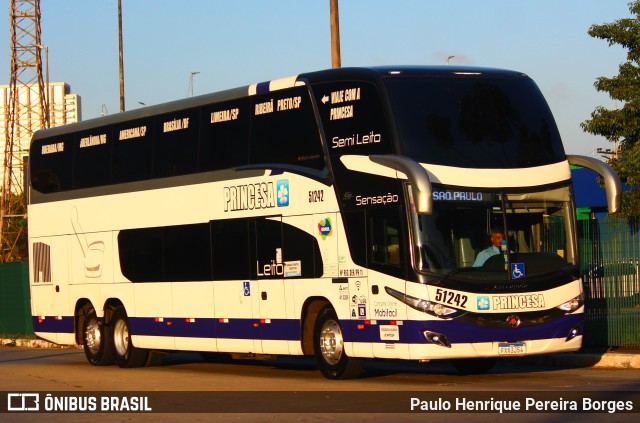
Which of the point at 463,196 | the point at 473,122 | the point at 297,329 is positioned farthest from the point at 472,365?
the point at 473,122

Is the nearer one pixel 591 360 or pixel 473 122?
pixel 473 122

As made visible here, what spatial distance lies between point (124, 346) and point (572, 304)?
9471mm

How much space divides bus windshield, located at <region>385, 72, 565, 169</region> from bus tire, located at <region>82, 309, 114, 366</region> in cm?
921

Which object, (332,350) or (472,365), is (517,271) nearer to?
(472,365)

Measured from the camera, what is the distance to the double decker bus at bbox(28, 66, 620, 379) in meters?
16.2

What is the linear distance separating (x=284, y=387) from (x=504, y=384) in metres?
2.88

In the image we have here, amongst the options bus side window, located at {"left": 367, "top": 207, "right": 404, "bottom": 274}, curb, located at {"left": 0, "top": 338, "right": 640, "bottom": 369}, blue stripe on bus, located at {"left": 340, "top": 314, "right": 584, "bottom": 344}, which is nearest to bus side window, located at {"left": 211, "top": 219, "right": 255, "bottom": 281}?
bus side window, located at {"left": 367, "top": 207, "right": 404, "bottom": 274}

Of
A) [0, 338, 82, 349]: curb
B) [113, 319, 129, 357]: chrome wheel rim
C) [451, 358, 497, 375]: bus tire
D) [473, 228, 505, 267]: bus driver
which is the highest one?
[473, 228, 505, 267]: bus driver

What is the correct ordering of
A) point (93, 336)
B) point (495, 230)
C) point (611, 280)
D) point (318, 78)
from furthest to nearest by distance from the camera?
point (93, 336) → point (611, 280) → point (318, 78) → point (495, 230)

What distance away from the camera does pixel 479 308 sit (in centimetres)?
1606

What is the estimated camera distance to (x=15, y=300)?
3634 centimetres

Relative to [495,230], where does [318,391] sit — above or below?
below

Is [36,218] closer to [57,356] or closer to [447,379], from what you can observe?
[57,356]

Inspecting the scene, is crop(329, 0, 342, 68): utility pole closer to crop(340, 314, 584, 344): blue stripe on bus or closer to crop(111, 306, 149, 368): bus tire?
crop(111, 306, 149, 368): bus tire
